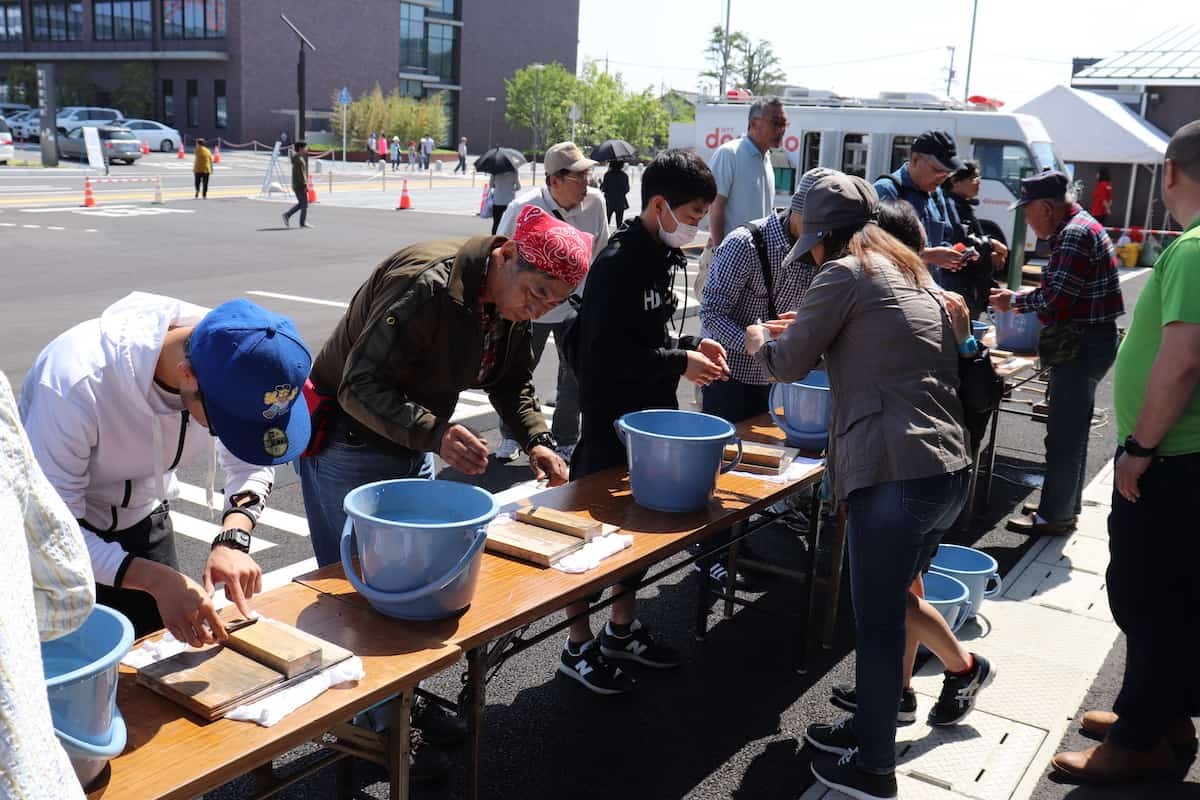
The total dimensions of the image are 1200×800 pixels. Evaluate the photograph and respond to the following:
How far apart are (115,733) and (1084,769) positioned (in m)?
3.04

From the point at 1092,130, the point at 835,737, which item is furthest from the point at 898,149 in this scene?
the point at 835,737

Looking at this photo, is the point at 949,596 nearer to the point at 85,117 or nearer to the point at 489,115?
the point at 85,117

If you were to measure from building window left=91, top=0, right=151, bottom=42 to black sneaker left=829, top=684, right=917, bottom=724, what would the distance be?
201 feet

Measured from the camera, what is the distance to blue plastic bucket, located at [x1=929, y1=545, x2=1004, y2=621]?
4.54 meters

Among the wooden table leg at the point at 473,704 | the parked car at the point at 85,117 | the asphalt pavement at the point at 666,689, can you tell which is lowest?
the asphalt pavement at the point at 666,689

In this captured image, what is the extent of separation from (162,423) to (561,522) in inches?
43.8

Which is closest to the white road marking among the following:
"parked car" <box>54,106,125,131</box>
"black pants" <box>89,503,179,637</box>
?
"black pants" <box>89,503,179,637</box>

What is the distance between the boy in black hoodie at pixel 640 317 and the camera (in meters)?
3.54

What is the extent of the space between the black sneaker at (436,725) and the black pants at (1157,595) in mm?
2177

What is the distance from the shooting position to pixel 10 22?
62281mm

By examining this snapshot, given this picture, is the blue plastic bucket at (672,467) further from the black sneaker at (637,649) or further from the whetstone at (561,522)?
the black sneaker at (637,649)

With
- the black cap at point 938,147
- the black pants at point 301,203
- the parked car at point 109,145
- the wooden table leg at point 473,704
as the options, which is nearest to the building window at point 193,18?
the parked car at point 109,145

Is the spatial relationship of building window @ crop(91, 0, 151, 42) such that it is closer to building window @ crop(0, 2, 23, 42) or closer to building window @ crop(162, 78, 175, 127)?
building window @ crop(162, 78, 175, 127)

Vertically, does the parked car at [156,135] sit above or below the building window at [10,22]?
below
